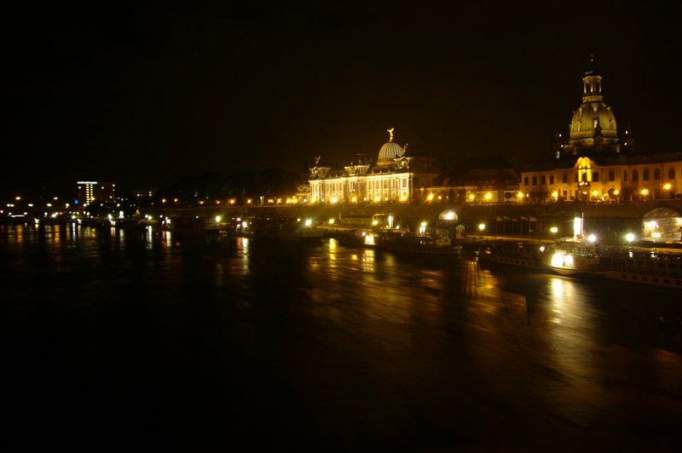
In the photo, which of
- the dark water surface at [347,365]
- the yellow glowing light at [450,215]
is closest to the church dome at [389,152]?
the yellow glowing light at [450,215]

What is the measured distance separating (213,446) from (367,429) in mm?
3323

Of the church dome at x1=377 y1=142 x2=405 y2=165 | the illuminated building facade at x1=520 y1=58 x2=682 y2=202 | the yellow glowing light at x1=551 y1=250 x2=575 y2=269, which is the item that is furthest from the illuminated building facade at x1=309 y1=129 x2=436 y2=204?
the yellow glowing light at x1=551 y1=250 x2=575 y2=269

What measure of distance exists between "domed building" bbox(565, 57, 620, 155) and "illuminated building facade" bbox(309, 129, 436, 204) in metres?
23.6

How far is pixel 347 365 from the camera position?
63.2 feet

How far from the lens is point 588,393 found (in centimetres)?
1645

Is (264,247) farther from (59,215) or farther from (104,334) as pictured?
(59,215)

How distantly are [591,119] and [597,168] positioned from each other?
1672cm

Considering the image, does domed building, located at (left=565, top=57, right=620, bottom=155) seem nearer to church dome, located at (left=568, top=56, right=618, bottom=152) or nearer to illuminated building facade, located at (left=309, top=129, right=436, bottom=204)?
church dome, located at (left=568, top=56, right=618, bottom=152)

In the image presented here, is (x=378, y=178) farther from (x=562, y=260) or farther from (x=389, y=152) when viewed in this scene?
(x=562, y=260)

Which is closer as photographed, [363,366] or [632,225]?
[363,366]

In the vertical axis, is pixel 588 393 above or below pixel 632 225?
below

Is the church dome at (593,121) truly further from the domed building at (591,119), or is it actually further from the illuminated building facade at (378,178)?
the illuminated building facade at (378,178)

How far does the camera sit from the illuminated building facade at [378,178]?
10619 cm

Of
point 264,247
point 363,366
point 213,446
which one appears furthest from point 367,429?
point 264,247
